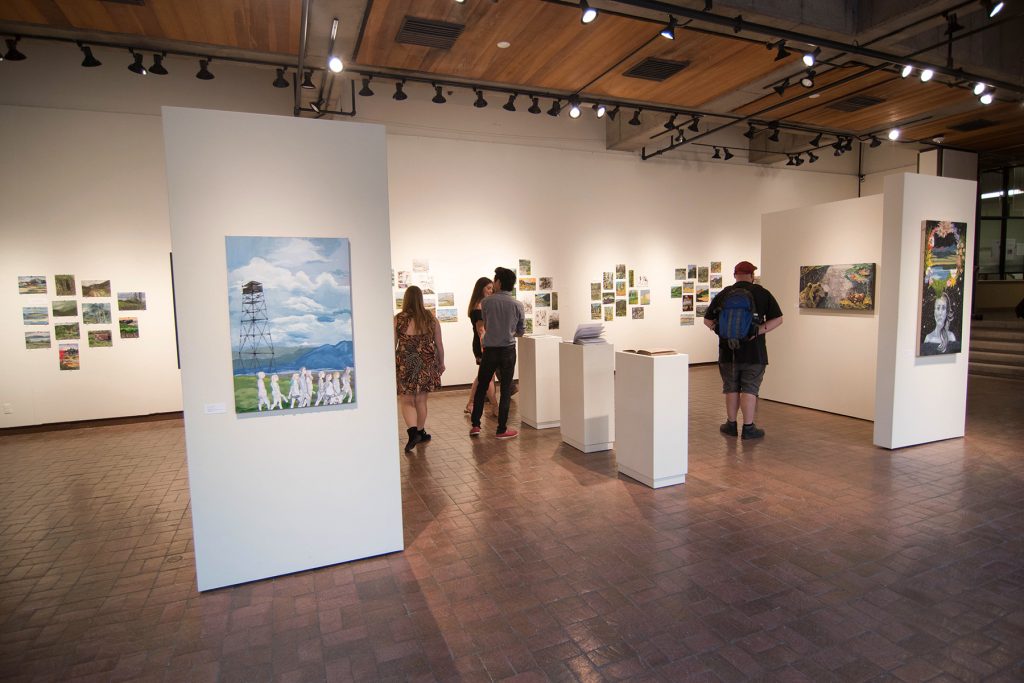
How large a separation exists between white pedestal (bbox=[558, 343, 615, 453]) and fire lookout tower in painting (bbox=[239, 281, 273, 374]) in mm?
3256

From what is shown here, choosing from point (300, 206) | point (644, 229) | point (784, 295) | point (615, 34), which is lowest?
point (784, 295)

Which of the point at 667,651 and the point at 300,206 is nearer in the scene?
the point at 667,651

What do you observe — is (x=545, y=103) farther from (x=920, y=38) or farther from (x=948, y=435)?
(x=948, y=435)

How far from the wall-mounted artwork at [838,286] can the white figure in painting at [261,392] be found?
697 centimetres

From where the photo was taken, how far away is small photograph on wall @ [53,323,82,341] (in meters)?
7.39

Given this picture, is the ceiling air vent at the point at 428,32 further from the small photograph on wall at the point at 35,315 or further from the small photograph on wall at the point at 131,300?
the small photograph on wall at the point at 35,315

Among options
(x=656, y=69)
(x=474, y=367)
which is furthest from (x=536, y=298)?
(x=656, y=69)

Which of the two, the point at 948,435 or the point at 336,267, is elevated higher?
the point at 336,267

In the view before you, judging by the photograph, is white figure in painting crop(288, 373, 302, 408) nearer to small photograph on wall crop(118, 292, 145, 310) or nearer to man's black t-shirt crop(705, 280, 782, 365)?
man's black t-shirt crop(705, 280, 782, 365)

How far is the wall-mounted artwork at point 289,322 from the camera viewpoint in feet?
→ 10.7

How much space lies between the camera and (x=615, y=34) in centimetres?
614

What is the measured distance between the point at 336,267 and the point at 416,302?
224cm

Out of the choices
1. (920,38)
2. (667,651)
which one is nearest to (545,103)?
(920,38)

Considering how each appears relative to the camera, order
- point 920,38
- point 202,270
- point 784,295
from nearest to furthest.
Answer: point 202,270
point 920,38
point 784,295
